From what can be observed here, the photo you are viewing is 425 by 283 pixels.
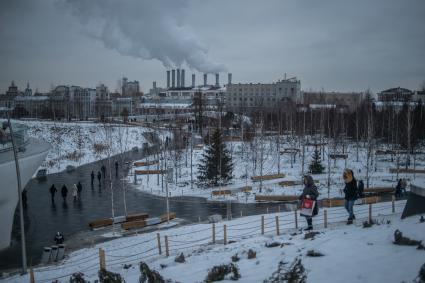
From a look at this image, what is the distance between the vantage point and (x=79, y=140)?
50188mm

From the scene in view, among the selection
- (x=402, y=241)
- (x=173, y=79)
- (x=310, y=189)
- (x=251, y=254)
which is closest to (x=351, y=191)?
(x=310, y=189)

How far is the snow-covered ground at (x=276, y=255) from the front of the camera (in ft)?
22.2

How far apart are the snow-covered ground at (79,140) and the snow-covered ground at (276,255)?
26122 millimetres

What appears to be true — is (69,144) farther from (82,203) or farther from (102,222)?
(102,222)

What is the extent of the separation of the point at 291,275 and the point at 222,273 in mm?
1430

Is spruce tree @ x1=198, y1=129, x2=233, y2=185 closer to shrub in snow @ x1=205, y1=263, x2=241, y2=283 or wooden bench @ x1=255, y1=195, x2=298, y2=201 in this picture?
wooden bench @ x1=255, y1=195, x2=298, y2=201

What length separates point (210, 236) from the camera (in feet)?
43.6

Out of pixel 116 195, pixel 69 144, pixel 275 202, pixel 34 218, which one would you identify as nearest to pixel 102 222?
pixel 34 218

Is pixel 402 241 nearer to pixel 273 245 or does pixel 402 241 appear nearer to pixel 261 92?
pixel 273 245

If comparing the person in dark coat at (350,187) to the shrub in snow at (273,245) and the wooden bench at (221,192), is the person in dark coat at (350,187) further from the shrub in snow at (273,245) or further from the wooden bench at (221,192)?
the wooden bench at (221,192)

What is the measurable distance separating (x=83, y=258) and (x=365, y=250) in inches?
344

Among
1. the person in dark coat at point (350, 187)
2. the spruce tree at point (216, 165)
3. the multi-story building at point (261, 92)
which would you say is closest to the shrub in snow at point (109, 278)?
the person in dark coat at point (350, 187)

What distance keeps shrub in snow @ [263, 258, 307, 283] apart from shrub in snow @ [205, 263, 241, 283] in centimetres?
69

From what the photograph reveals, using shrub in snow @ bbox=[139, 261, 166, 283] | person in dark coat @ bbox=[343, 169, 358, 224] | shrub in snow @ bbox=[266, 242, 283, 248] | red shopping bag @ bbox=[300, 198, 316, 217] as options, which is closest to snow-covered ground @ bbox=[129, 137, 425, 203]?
person in dark coat @ bbox=[343, 169, 358, 224]
